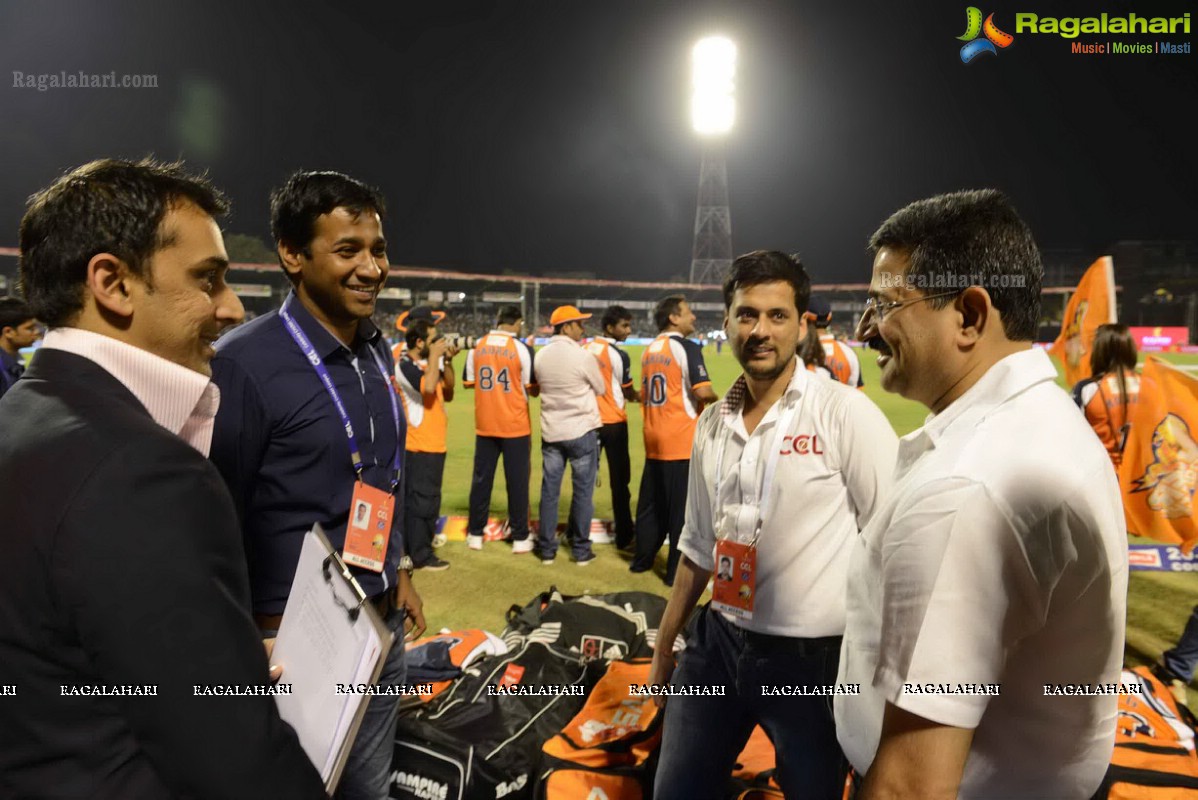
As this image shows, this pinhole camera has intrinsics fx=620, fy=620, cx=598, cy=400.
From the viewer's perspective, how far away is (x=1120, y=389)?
4.00 m

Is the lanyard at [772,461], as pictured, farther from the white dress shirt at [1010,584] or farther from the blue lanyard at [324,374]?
the blue lanyard at [324,374]

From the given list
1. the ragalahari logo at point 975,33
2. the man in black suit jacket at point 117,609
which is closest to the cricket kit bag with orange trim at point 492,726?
the man in black suit jacket at point 117,609

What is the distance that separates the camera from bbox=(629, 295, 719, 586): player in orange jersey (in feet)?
18.0

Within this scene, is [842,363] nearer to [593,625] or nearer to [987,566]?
[593,625]

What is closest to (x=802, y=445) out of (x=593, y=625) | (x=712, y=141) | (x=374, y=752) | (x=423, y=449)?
(x=374, y=752)

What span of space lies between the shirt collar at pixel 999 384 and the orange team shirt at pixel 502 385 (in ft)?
15.9

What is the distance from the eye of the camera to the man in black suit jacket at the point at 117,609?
794 mm

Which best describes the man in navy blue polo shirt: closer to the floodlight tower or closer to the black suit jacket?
the black suit jacket

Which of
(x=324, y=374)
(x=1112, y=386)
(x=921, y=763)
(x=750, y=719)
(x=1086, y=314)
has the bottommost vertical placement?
(x=750, y=719)

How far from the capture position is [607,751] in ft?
8.26

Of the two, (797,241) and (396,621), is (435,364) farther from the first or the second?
(797,241)

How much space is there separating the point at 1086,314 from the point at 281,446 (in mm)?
5125

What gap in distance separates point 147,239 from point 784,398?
178cm

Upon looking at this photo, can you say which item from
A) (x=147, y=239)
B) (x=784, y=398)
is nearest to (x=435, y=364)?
(x=784, y=398)
